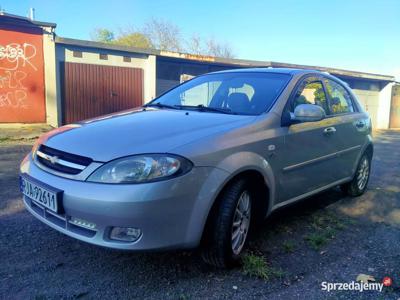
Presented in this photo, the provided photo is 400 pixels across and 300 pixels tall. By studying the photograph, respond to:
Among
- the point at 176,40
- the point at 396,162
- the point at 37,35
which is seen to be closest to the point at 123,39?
the point at 176,40

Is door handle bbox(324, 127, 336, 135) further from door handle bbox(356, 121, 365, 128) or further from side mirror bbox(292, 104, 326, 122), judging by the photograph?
door handle bbox(356, 121, 365, 128)

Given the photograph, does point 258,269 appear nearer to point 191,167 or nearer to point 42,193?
point 191,167

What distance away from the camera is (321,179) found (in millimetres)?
3900

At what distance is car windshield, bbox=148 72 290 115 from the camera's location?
339 centimetres

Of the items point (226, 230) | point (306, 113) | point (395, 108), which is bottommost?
point (226, 230)

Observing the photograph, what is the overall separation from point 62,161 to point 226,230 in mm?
1257

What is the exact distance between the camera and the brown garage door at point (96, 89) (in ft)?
40.8

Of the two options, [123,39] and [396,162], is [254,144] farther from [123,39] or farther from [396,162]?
[123,39]

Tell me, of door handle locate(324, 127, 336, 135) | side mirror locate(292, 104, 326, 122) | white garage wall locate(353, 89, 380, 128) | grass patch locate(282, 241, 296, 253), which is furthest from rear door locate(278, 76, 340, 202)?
white garage wall locate(353, 89, 380, 128)

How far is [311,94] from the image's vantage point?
3947 mm

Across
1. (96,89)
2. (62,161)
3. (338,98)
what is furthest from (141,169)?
(96,89)

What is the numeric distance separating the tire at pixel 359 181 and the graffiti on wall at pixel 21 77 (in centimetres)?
1008

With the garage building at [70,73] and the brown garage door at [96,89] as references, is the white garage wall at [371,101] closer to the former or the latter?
the garage building at [70,73]

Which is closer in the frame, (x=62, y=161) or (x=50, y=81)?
(x=62, y=161)
